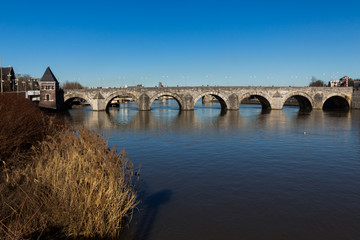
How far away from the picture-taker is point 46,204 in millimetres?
5816

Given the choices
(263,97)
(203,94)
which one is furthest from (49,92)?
(263,97)

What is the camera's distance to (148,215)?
7754 mm

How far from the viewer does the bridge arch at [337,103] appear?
62.3 metres

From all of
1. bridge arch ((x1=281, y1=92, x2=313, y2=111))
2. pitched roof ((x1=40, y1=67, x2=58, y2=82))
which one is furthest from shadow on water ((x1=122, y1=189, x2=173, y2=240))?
bridge arch ((x1=281, y1=92, x2=313, y2=111))

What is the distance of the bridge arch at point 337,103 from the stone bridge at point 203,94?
0.21m

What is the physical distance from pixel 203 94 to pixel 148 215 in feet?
172

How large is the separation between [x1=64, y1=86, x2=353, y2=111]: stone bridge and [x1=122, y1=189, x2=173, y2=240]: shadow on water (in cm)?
4962

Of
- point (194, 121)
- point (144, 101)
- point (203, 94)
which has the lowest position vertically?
point (194, 121)

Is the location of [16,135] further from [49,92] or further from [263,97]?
[263,97]

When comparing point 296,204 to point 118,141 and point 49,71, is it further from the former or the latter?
point 49,71

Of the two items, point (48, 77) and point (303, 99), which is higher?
point (48, 77)

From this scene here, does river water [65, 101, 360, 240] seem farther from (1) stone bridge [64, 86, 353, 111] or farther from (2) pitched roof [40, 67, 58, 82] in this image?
(2) pitched roof [40, 67, 58, 82]

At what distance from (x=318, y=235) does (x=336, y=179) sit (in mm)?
5276

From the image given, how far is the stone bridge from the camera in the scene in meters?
58.1
